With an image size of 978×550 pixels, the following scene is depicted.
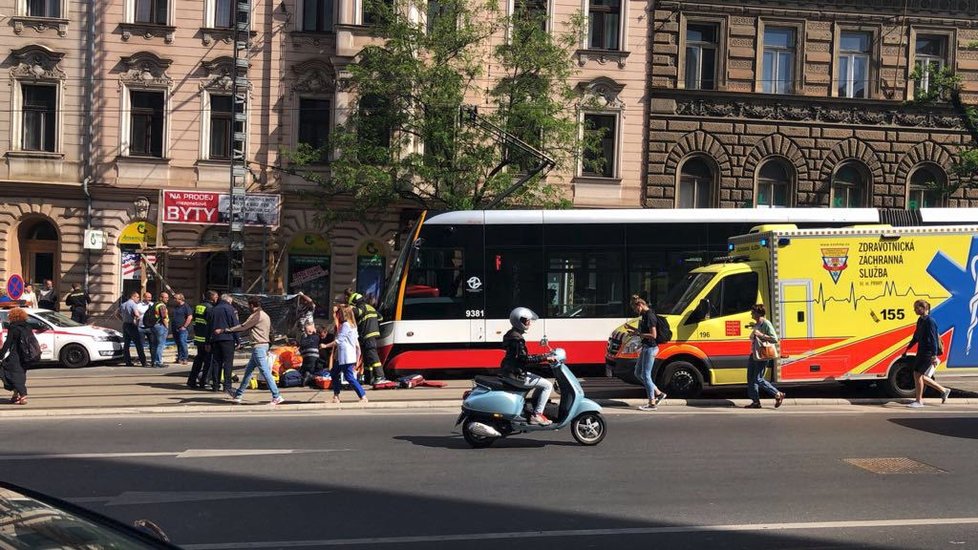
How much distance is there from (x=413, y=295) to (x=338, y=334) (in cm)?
310

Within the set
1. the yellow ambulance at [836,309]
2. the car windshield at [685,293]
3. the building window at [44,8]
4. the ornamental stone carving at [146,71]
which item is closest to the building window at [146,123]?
the ornamental stone carving at [146,71]

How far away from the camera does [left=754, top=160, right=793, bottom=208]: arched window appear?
2847cm

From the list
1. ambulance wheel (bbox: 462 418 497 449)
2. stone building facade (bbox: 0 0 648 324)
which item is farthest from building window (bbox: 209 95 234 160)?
ambulance wheel (bbox: 462 418 497 449)

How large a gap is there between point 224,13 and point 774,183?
58.9 feet

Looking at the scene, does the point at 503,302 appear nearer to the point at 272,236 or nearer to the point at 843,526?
the point at 843,526

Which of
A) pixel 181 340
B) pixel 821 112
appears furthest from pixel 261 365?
pixel 821 112

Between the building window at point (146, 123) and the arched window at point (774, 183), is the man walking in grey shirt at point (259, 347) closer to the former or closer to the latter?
the building window at point (146, 123)

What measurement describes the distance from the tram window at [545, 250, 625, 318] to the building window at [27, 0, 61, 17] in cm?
1917

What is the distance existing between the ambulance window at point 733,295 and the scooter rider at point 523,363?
4.77 metres

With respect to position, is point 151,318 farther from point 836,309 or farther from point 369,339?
point 836,309

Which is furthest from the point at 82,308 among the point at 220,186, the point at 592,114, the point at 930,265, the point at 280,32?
the point at 930,265

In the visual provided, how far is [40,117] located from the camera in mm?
27359

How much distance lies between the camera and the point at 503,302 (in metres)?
16.9

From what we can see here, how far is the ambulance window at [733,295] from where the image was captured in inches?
563
